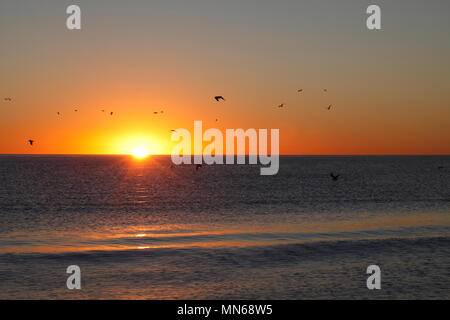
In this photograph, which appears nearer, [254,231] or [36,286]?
[36,286]

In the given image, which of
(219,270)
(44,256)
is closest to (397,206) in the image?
(219,270)

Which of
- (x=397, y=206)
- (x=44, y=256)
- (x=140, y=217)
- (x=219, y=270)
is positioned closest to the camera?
(x=219, y=270)

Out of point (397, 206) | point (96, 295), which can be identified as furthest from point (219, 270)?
point (397, 206)

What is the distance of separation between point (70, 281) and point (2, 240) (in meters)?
13.0

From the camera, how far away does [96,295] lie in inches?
735

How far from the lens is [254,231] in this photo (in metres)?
34.8

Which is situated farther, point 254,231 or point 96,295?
point 254,231

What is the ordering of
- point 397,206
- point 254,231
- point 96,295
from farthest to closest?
point 397,206
point 254,231
point 96,295

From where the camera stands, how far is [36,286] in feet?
65.6
